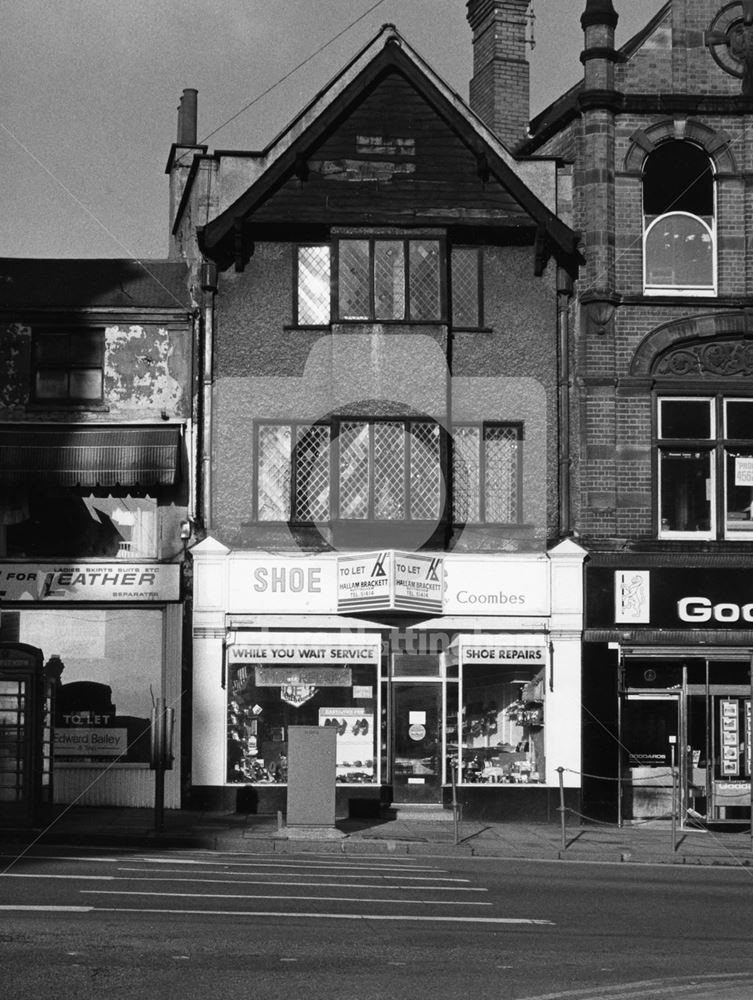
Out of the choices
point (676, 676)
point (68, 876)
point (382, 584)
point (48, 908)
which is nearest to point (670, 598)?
point (676, 676)

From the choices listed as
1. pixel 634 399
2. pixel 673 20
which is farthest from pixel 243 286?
pixel 673 20

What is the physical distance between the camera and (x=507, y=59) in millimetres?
33156

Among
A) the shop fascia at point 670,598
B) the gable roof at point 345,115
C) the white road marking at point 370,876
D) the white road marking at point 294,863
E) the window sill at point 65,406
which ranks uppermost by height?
the gable roof at point 345,115

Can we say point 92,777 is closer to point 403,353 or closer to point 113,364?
point 113,364

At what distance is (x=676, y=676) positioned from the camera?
92.2 ft

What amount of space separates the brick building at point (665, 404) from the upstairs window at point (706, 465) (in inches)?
1.4

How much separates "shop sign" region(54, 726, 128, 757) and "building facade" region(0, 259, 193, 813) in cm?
2

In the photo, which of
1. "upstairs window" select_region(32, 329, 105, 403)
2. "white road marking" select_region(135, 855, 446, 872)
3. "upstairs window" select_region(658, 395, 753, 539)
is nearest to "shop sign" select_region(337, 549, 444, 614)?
"upstairs window" select_region(658, 395, 753, 539)

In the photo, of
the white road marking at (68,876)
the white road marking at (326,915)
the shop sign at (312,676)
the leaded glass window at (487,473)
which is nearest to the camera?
the white road marking at (326,915)

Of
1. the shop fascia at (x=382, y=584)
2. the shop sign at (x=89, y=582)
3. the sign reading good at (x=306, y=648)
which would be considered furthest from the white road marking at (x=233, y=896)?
the shop sign at (x=89, y=582)

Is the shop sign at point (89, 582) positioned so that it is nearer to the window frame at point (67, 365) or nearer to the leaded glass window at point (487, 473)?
the window frame at point (67, 365)

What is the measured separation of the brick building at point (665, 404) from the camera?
91.4 ft

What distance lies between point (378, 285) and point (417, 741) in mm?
7865

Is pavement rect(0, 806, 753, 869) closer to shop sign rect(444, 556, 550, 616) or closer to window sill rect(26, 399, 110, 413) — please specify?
shop sign rect(444, 556, 550, 616)
